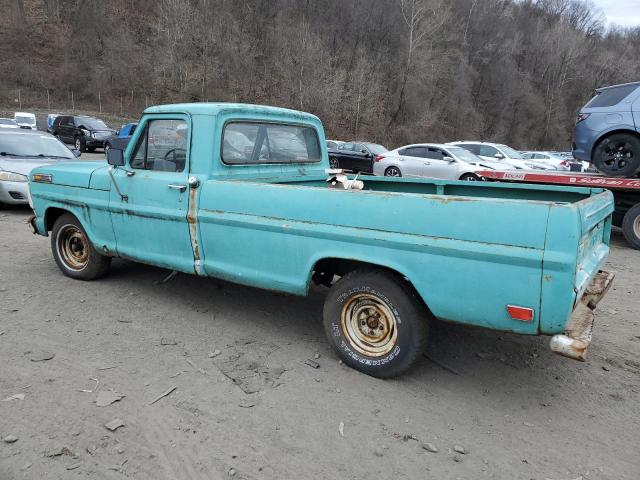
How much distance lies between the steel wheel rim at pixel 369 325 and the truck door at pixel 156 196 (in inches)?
58.0

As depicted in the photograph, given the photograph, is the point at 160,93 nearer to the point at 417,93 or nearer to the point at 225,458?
the point at 417,93

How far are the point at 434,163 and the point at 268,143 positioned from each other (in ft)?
37.0

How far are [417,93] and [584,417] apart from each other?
159 feet

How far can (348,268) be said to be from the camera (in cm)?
360

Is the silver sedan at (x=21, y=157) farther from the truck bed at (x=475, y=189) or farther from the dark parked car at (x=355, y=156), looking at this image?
the dark parked car at (x=355, y=156)

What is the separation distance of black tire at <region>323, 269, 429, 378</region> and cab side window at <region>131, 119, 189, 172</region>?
1845 millimetres

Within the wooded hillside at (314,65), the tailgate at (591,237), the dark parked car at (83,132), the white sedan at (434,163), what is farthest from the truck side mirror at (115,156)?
the wooded hillside at (314,65)

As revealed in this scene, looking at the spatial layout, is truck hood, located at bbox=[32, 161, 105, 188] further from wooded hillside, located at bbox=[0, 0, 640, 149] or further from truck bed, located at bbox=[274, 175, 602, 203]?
wooded hillside, located at bbox=[0, 0, 640, 149]

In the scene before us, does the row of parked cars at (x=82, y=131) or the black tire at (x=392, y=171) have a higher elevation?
the row of parked cars at (x=82, y=131)

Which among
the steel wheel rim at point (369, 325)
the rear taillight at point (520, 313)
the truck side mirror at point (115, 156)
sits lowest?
the steel wheel rim at point (369, 325)

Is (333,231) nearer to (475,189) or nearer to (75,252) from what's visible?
(475,189)

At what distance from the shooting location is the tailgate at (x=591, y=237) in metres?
2.74

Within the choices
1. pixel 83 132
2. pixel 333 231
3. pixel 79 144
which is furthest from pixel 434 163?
pixel 79 144

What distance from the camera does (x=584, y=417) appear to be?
3002 millimetres
